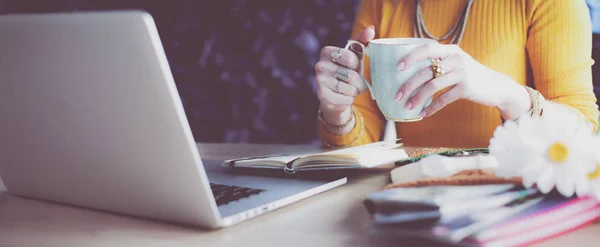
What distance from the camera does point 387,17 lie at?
1533 millimetres

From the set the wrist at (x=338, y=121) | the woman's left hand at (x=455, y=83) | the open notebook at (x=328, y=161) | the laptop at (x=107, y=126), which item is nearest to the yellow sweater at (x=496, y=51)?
the wrist at (x=338, y=121)

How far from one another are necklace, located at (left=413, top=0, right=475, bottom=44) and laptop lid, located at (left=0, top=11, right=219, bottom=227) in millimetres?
933

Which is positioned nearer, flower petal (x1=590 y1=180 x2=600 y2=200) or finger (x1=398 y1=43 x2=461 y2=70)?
flower petal (x1=590 y1=180 x2=600 y2=200)

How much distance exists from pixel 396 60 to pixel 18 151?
540 millimetres

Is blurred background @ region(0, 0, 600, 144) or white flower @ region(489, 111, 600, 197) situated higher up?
blurred background @ region(0, 0, 600, 144)

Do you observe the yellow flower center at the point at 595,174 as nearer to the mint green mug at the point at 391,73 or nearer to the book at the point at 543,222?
the book at the point at 543,222

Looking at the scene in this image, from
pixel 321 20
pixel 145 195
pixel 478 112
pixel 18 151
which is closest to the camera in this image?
pixel 145 195

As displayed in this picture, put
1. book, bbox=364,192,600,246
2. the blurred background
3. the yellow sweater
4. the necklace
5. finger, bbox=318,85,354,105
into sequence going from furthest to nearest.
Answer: the blurred background, the necklace, the yellow sweater, finger, bbox=318,85,354,105, book, bbox=364,192,600,246

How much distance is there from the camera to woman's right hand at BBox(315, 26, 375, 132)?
3.39ft

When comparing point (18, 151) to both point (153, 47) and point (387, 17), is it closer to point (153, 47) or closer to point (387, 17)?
point (153, 47)

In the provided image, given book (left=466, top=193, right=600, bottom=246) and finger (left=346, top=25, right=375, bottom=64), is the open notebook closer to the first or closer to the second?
finger (left=346, top=25, right=375, bottom=64)

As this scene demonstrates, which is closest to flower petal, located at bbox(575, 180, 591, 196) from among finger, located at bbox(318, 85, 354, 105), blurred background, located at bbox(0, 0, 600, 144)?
finger, located at bbox(318, 85, 354, 105)

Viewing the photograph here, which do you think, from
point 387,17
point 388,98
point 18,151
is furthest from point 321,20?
point 18,151

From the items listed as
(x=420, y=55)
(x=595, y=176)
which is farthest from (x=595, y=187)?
(x=420, y=55)
